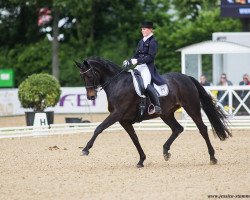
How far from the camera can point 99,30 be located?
40750mm

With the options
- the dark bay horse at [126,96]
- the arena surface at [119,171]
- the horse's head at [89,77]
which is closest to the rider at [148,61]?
the dark bay horse at [126,96]

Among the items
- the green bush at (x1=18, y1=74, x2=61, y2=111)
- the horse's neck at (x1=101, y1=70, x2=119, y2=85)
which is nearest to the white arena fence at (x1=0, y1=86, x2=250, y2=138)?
the green bush at (x1=18, y1=74, x2=61, y2=111)

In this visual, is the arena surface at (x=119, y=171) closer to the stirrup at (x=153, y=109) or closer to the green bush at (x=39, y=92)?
the stirrup at (x=153, y=109)

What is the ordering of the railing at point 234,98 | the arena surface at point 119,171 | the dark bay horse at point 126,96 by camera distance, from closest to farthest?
the arena surface at point 119,171, the dark bay horse at point 126,96, the railing at point 234,98

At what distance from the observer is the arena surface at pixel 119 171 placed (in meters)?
11.0

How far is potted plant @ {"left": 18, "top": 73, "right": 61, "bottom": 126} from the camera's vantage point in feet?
77.7

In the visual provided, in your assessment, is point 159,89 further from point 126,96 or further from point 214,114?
point 214,114

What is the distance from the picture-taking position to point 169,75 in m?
15.3

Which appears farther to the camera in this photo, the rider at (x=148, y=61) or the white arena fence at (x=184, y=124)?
the white arena fence at (x=184, y=124)

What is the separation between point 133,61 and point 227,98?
38.2 feet

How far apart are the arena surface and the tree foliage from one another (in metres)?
18.1

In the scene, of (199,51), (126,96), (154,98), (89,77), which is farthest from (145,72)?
(199,51)

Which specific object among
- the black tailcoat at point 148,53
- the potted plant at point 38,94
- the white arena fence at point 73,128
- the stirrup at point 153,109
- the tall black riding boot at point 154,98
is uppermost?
the black tailcoat at point 148,53

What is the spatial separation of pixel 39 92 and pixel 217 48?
260 inches
